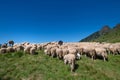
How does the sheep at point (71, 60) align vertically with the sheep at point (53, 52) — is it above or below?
below

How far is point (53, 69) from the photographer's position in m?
24.9

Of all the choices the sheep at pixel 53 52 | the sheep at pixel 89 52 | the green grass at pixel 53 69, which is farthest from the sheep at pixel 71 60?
the sheep at pixel 89 52

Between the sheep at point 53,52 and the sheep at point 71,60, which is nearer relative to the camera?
the sheep at point 71,60

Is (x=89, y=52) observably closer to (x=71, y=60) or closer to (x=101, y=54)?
(x=101, y=54)

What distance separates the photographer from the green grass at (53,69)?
2245 centimetres

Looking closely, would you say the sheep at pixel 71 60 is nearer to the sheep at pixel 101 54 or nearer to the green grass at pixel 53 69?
the green grass at pixel 53 69

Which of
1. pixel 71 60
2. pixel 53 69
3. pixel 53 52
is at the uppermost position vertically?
pixel 53 52

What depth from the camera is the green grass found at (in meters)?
22.5

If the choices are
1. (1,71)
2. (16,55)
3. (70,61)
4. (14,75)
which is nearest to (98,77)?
(70,61)

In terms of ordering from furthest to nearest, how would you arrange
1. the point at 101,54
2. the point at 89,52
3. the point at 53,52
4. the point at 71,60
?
the point at 53,52 < the point at 89,52 < the point at 101,54 < the point at 71,60

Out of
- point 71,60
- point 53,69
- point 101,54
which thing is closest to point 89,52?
point 101,54

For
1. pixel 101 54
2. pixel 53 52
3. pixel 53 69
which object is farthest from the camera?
pixel 53 52

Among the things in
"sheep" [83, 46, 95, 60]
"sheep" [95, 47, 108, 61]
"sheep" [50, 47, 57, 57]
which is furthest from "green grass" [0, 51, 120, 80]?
"sheep" [83, 46, 95, 60]

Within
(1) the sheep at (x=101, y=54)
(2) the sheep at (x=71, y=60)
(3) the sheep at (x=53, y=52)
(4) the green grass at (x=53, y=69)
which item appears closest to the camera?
(4) the green grass at (x=53, y=69)
